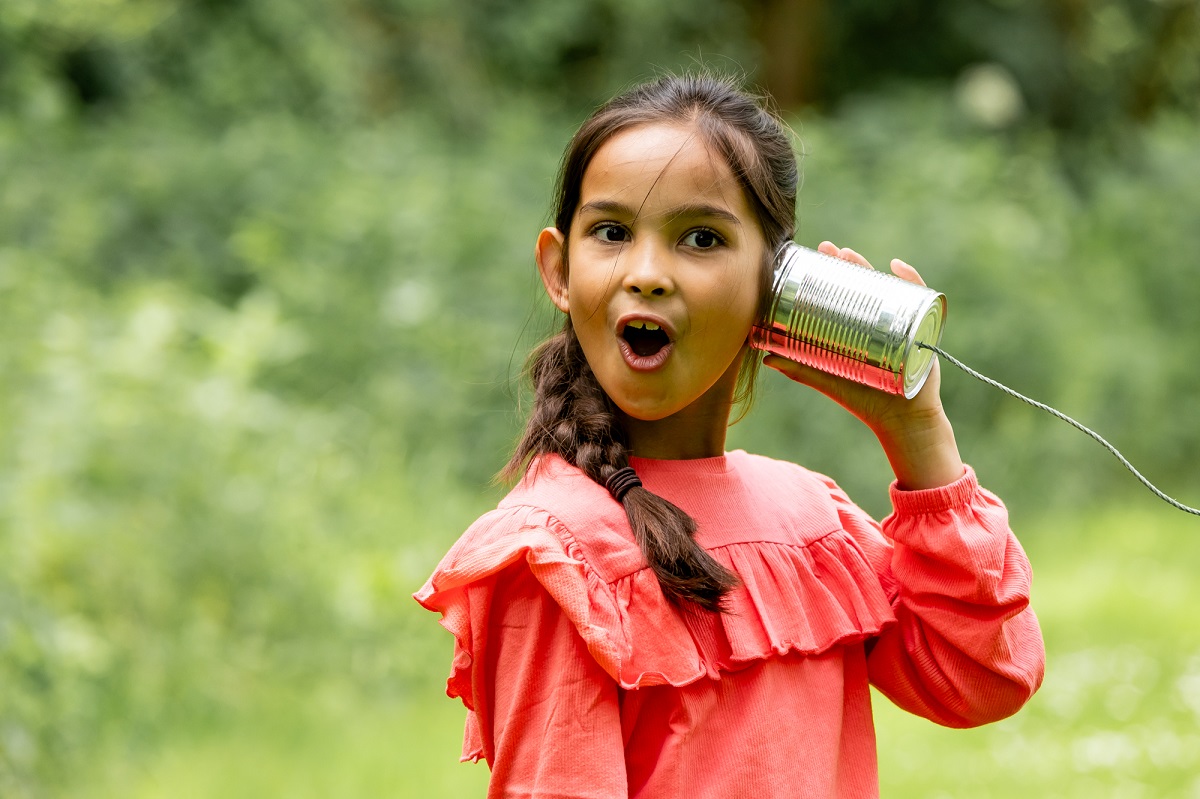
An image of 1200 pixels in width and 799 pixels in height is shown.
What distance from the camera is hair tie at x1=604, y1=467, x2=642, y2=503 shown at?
6.45 feet

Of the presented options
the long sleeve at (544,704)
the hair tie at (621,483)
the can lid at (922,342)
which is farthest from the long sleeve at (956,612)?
the long sleeve at (544,704)

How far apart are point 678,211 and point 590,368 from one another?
0.29 m

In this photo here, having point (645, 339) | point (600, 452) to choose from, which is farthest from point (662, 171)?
point (600, 452)

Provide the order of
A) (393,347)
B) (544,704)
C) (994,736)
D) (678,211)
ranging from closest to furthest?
(544,704) → (678,211) → (994,736) → (393,347)

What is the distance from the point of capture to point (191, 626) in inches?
186

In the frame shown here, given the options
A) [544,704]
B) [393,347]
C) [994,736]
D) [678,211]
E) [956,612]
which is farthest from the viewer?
[393,347]

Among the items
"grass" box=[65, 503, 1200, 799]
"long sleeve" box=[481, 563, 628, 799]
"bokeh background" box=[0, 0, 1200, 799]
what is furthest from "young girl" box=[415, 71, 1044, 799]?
"grass" box=[65, 503, 1200, 799]

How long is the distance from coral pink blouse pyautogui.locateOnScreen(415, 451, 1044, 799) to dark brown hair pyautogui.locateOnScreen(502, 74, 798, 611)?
4 centimetres

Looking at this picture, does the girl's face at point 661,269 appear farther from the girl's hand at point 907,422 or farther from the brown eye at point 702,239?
the girl's hand at point 907,422

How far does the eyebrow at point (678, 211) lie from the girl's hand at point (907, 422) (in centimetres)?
19

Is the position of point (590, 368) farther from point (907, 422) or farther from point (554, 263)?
point (907, 422)

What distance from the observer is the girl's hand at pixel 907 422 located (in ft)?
6.91

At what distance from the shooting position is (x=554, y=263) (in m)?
2.16

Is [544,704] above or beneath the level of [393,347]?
beneath
